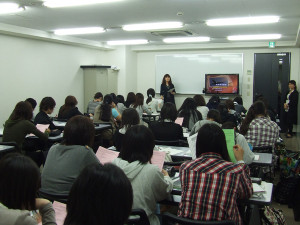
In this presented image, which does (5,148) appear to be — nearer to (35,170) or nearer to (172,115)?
(172,115)

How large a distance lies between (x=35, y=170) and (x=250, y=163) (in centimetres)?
224

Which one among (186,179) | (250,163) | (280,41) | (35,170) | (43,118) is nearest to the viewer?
(35,170)

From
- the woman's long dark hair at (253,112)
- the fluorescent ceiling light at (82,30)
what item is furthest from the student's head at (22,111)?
the fluorescent ceiling light at (82,30)

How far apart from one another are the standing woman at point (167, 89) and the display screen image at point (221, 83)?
3.74 ft

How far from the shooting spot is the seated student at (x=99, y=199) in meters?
0.93

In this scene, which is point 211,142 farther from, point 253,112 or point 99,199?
point 253,112

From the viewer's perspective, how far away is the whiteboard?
31.8 feet

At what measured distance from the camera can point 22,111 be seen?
13.0 feet

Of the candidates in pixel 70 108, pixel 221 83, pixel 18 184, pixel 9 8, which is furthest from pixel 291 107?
pixel 18 184

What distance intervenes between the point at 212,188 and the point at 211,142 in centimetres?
31

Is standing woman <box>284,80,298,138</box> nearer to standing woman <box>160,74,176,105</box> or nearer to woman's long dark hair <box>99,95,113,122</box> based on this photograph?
standing woman <box>160,74,176,105</box>

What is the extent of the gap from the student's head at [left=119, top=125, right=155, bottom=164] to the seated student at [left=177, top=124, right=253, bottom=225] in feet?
1.00

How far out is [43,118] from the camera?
469 cm

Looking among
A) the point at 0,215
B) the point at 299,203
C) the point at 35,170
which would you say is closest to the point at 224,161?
the point at 35,170
